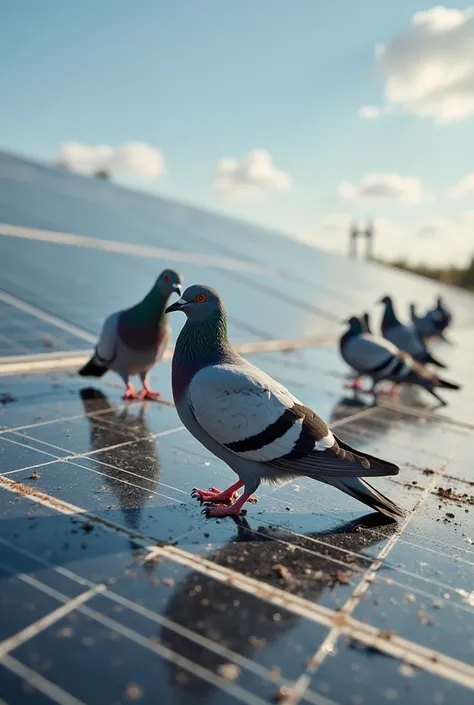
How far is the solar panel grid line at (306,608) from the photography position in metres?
2.17

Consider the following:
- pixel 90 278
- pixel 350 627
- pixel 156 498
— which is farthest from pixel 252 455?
pixel 90 278

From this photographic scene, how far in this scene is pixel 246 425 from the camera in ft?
10.3

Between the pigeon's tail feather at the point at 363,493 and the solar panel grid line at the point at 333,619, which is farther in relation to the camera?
the pigeon's tail feather at the point at 363,493

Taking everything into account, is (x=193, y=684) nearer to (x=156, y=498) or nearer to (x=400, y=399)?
(x=156, y=498)

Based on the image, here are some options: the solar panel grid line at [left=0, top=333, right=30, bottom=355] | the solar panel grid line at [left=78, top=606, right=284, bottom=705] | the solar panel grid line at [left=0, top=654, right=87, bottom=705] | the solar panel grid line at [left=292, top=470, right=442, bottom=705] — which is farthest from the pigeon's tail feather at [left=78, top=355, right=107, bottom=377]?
the solar panel grid line at [left=0, top=654, right=87, bottom=705]

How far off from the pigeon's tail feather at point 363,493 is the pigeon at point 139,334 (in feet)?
9.45

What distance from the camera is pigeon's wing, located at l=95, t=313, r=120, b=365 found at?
5797 mm

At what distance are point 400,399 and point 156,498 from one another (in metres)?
5.43

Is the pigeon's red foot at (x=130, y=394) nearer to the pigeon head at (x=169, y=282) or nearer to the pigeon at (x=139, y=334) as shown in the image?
the pigeon at (x=139, y=334)

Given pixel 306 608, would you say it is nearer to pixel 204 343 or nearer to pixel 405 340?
pixel 204 343

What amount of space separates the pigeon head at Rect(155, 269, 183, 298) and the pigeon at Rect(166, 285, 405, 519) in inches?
82.1

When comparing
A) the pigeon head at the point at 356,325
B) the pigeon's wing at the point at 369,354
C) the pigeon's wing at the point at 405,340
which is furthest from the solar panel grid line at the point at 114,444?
the pigeon's wing at the point at 405,340

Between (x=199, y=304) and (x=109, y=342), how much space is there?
255 centimetres

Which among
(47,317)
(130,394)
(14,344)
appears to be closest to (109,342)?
(130,394)
